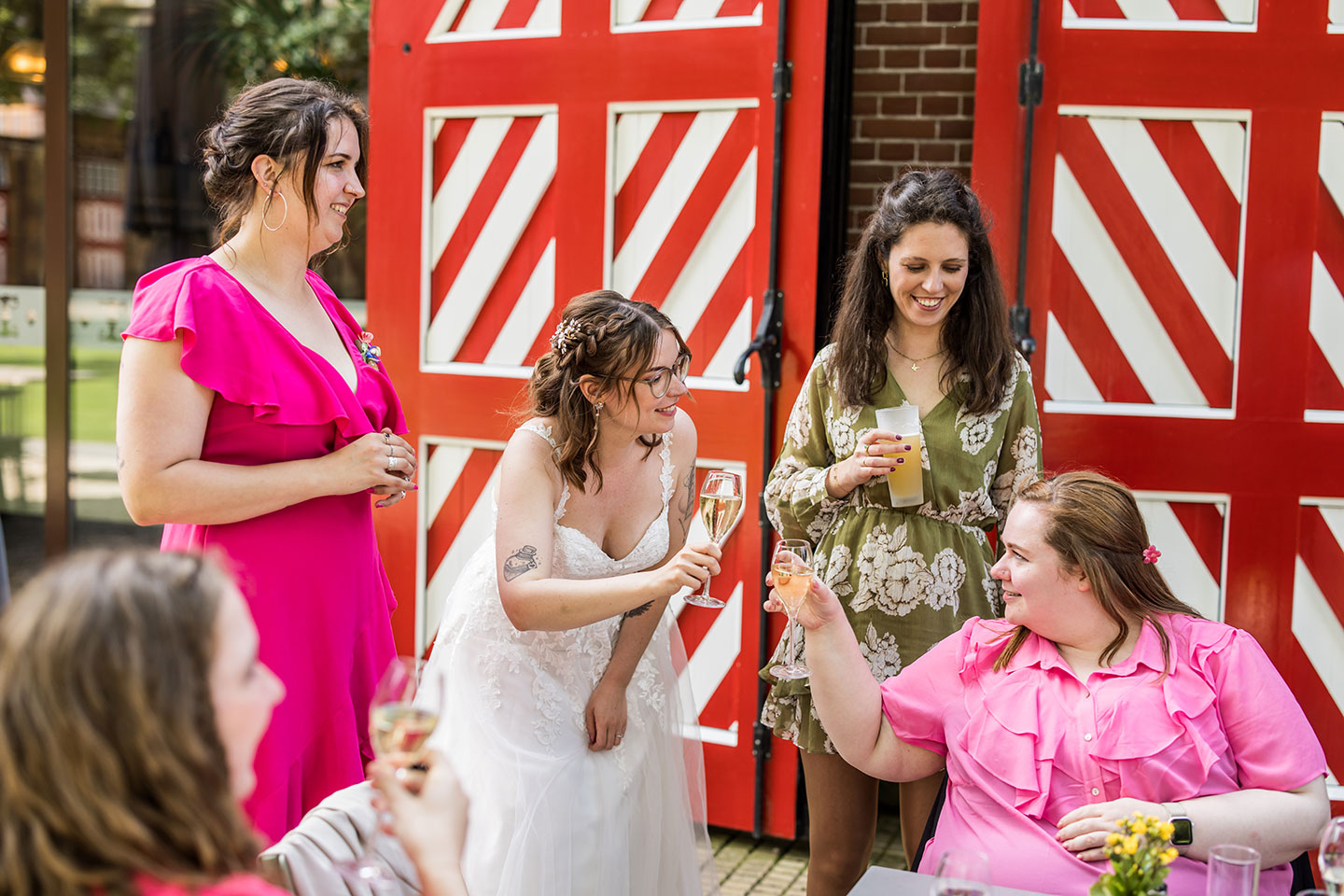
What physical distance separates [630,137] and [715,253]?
0.46m

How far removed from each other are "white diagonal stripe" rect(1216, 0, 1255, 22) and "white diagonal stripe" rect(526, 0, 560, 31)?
1944 mm

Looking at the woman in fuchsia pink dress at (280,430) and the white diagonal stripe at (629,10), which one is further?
the white diagonal stripe at (629,10)

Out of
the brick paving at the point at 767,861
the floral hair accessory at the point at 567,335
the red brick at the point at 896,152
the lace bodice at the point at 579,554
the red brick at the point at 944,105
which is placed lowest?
the brick paving at the point at 767,861

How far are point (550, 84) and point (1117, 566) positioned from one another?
244cm

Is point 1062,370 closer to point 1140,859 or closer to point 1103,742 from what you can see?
point 1103,742

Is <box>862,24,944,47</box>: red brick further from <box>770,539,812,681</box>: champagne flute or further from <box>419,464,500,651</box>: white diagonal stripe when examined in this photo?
<box>770,539,812,681</box>: champagne flute

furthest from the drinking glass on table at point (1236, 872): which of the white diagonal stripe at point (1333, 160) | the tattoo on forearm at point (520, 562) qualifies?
the white diagonal stripe at point (1333, 160)

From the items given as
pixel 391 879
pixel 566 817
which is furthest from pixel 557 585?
pixel 391 879

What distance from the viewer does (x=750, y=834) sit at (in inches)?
156

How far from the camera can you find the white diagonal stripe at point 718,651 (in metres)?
3.79

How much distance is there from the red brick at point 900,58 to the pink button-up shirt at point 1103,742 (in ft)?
7.87

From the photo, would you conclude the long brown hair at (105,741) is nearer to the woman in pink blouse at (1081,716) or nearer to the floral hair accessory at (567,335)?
the woman in pink blouse at (1081,716)

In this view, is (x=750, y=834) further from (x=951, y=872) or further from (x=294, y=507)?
(x=951, y=872)

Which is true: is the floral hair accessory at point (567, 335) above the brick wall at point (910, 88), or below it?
below
